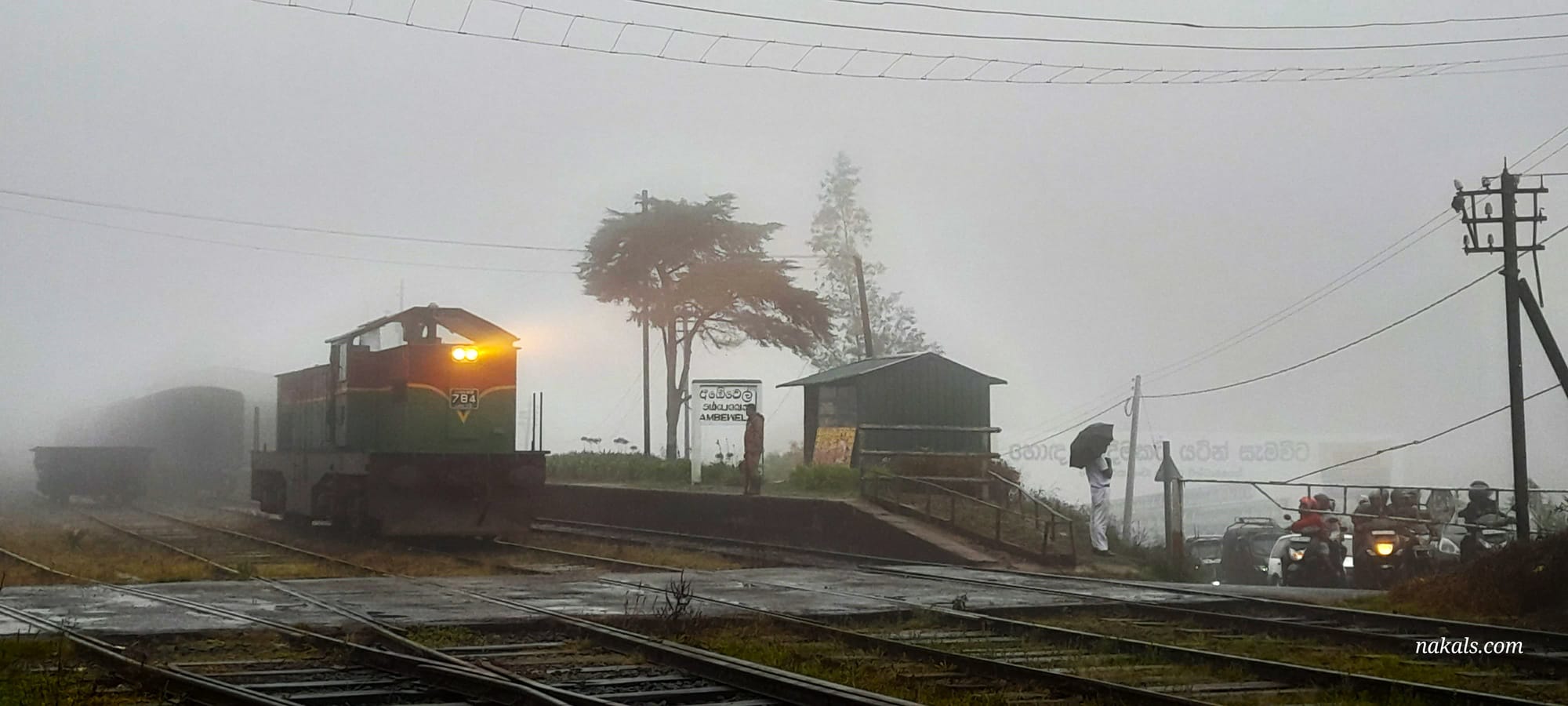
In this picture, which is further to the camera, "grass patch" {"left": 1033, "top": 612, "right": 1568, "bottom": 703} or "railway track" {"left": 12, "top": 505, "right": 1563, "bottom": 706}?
"grass patch" {"left": 1033, "top": 612, "right": 1568, "bottom": 703}

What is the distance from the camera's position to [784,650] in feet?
29.0

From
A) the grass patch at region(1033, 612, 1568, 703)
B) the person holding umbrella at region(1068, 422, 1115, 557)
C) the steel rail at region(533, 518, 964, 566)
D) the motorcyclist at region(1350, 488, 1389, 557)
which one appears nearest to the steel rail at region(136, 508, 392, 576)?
the steel rail at region(533, 518, 964, 566)

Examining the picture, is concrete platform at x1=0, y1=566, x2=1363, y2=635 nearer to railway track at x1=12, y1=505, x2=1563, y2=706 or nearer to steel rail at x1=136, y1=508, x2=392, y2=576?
railway track at x1=12, y1=505, x2=1563, y2=706

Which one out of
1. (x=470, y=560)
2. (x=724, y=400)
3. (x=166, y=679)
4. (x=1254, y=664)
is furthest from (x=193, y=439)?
(x=1254, y=664)

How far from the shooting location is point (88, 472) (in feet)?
105

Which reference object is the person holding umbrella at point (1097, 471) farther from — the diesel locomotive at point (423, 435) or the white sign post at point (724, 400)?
the diesel locomotive at point (423, 435)

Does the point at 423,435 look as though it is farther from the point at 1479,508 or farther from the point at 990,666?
the point at 1479,508

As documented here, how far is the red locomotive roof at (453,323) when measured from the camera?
61.1ft

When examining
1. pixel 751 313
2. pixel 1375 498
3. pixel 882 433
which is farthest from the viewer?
pixel 751 313

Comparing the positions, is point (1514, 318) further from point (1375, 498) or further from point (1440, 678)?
point (1440, 678)

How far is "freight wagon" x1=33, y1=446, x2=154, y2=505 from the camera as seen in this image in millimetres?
31844

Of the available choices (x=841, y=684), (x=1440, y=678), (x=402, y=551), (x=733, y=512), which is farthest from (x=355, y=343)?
(x=1440, y=678)

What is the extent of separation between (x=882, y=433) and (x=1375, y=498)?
359 inches

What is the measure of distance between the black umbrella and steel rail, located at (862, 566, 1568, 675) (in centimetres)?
524
